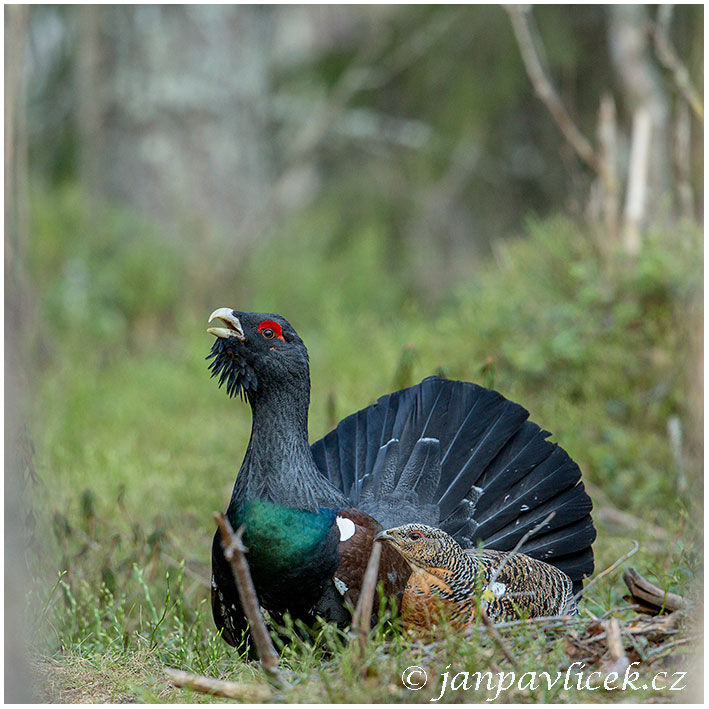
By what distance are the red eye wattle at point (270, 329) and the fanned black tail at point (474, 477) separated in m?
0.79

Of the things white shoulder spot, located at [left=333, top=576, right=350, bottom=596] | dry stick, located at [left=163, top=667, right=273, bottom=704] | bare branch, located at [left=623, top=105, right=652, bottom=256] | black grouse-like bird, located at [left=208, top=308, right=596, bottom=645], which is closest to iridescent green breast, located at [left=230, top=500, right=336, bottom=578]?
black grouse-like bird, located at [left=208, top=308, right=596, bottom=645]

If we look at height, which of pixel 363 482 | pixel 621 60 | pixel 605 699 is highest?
pixel 621 60

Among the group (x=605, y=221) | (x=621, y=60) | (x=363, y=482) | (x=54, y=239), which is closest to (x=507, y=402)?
(x=363, y=482)

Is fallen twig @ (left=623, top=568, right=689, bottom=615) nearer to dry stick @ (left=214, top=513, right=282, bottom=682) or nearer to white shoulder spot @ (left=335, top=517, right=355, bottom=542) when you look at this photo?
white shoulder spot @ (left=335, top=517, right=355, bottom=542)

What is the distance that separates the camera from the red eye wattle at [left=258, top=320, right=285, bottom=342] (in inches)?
133

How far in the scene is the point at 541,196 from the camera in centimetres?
1066

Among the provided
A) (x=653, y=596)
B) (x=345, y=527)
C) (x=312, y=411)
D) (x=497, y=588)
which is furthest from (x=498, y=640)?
(x=312, y=411)

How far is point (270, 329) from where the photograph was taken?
3.38m

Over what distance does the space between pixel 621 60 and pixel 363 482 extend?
547 cm

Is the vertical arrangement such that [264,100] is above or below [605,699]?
above

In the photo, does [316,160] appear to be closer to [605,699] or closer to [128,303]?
[128,303]

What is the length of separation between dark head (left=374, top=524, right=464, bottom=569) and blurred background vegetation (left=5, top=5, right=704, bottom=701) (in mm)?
763

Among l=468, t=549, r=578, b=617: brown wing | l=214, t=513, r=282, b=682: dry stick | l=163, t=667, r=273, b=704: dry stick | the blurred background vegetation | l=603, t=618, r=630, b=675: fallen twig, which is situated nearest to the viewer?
l=214, t=513, r=282, b=682: dry stick

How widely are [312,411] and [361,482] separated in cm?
251
